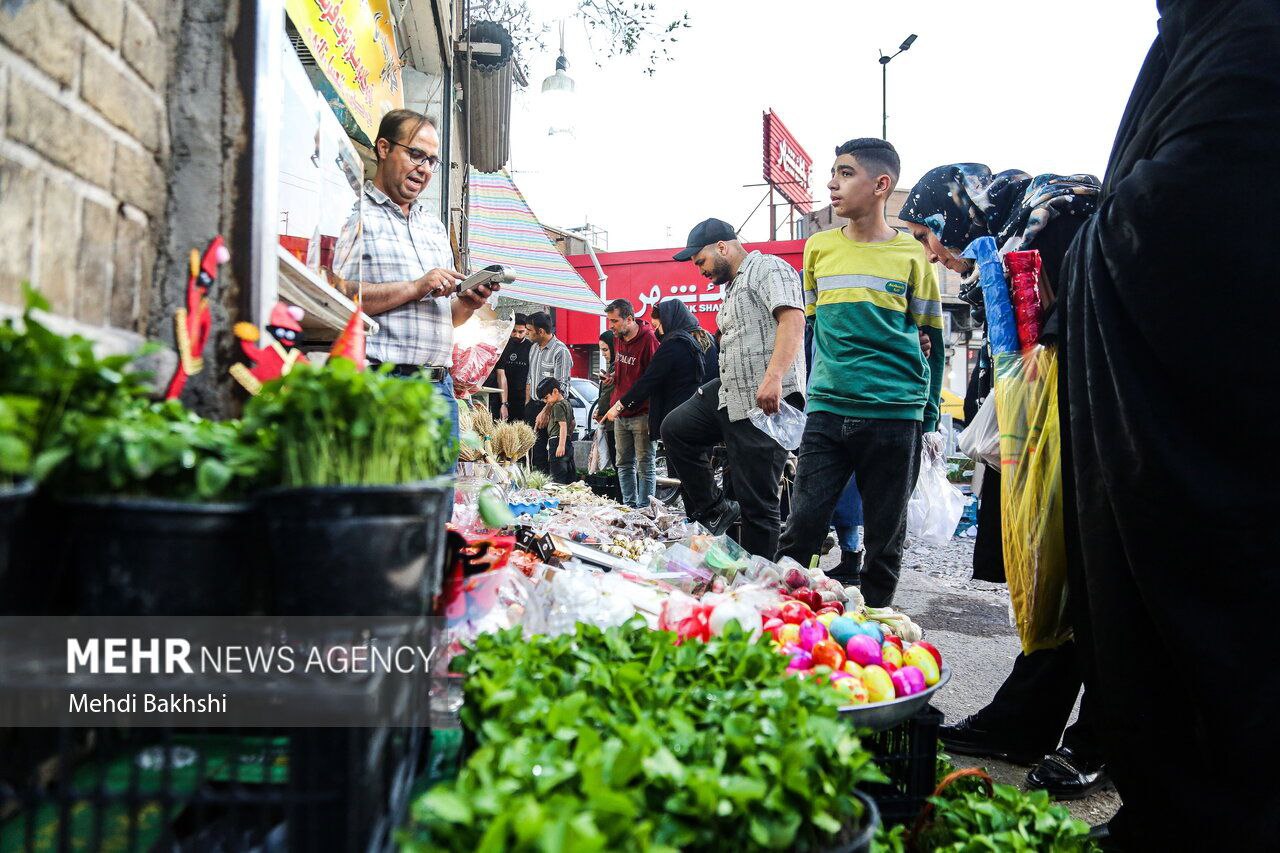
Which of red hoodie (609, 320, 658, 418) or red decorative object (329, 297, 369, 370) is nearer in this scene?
red decorative object (329, 297, 369, 370)

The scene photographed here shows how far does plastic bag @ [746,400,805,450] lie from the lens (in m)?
4.38

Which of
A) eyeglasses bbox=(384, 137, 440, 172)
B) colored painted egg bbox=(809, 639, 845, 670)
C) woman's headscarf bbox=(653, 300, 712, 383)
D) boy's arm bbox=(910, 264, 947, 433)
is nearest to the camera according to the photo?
colored painted egg bbox=(809, 639, 845, 670)

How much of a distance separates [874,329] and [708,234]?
5.50 feet

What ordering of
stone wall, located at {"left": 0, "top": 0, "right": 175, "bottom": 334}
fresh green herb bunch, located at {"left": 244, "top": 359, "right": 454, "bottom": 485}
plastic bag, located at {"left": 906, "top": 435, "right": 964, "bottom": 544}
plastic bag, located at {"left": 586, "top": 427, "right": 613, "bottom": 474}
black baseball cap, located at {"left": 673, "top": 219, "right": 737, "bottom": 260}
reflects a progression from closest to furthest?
fresh green herb bunch, located at {"left": 244, "top": 359, "right": 454, "bottom": 485}, stone wall, located at {"left": 0, "top": 0, "right": 175, "bottom": 334}, black baseball cap, located at {"left": 673, "top": 219, "right": 737, "bottom": 260}, plastic bag, located at {"left": 906, "top": 435, "right": 964, "bottom": 544}, plastic bag, located at {"left": 586, "top": 427, "right": 613, "bottom": 474}

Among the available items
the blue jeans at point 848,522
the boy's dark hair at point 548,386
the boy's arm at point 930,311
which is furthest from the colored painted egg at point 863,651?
the boy's dark hair at point 548,386

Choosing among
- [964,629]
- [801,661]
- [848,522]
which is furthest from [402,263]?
[964,629]

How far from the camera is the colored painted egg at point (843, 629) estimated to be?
2.04m

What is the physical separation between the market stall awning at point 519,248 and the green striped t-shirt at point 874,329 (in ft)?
20.4

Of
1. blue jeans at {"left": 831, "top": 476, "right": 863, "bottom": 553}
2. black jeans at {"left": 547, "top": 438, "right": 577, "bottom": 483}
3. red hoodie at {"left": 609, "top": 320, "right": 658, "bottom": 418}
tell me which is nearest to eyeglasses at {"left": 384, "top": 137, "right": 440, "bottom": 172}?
blue jeans at {"left": 831, "top": 476, "right": 863, "bottom": 553}

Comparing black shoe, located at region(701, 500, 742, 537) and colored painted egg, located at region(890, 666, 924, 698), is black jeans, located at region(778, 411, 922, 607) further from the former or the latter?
black shoe, located at region(701, 500, 742, 537)

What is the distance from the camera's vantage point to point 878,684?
1704 millimetres

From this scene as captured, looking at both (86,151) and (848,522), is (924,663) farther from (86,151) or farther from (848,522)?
(848,522)

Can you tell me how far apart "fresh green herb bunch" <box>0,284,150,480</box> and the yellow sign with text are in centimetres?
271

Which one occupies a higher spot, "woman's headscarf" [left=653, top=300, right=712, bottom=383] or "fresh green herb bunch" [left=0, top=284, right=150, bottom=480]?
"woman's headscarf" [left=653, top=300, right=712, bottom=383]
